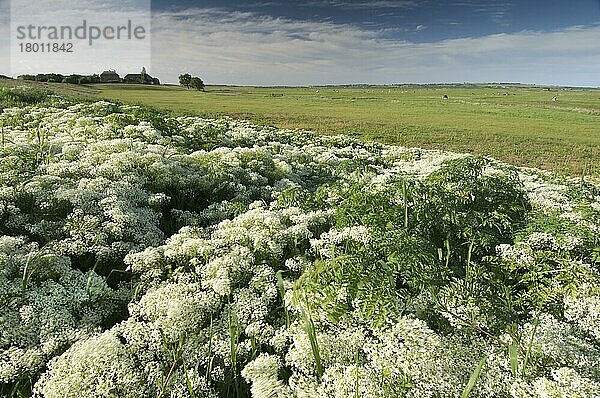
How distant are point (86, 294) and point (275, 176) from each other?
16.8ft

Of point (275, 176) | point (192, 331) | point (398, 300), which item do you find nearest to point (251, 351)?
point (192, 331)

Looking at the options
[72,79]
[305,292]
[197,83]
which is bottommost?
[305,292]

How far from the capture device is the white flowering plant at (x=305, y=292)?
3.90m

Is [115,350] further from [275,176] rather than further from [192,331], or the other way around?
[275,176]

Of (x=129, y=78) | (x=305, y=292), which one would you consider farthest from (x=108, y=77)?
(x=305, y=292)

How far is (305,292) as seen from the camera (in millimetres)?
4461

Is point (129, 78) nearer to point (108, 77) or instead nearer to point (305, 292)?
point (108, 77)

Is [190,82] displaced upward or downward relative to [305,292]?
upward

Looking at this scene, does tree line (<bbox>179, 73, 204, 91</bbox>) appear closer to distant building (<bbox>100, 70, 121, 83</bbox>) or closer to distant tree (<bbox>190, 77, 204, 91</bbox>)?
distant tree (<bbox>190, 77, 204, 91</bbox>)

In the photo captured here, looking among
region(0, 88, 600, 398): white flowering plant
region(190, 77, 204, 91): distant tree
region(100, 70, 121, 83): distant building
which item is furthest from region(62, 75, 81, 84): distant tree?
region(0, 88, 600, 398): white flowering plant

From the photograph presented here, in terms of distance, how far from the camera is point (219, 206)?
7.82 m

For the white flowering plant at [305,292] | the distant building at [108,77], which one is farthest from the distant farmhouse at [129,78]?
the white flowering plant at [305,292]

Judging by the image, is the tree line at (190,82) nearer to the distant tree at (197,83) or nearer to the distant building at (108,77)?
the distant tree at (197,83)

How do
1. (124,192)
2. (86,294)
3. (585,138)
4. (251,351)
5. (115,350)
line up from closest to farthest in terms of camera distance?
1. (115,350)
2. (251,351)
3. (86,294)
4. (124,192)
5. (585,138)
